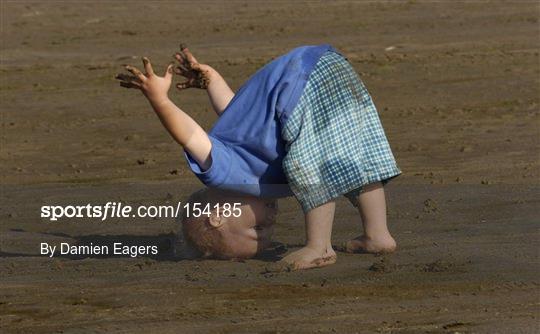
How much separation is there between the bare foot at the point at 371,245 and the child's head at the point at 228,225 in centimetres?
36

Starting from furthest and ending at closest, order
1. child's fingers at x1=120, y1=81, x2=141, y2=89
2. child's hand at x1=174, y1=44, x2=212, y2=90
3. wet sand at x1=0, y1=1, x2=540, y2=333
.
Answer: child's hand at x1=174, y1=44, x2=212, y2=90
child's fingers at x1=120, y1=81, x2=141, y2=89
wet sand at x1=0, y1=1, x2=540, y2=333

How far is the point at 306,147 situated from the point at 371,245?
56 centimetres

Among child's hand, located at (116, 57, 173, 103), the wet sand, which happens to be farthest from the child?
the wet sand

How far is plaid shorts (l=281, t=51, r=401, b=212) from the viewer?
6.10 m

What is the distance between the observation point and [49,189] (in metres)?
8.54

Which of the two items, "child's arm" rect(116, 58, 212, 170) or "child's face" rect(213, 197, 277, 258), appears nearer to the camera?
"child's arm" rect(116, 58, 212, 170)

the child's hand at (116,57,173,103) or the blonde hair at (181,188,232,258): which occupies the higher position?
the child's hand at (116,57,173,103)

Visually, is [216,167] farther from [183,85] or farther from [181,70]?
[181,70]

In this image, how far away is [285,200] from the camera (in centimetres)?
769

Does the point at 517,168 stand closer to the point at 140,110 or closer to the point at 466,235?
the point at 466,235

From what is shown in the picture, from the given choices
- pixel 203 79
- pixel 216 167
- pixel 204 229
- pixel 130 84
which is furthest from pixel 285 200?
pixel 130 84

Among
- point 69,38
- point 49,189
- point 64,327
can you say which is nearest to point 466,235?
point 64,327

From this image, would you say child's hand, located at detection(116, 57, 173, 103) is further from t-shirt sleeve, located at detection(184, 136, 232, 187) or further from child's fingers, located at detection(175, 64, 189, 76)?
Answer: child's fingers, located at detection(175, 64, 189, 76)

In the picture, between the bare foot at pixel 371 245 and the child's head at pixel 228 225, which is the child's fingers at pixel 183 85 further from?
the bare foot at pixel 371 245
